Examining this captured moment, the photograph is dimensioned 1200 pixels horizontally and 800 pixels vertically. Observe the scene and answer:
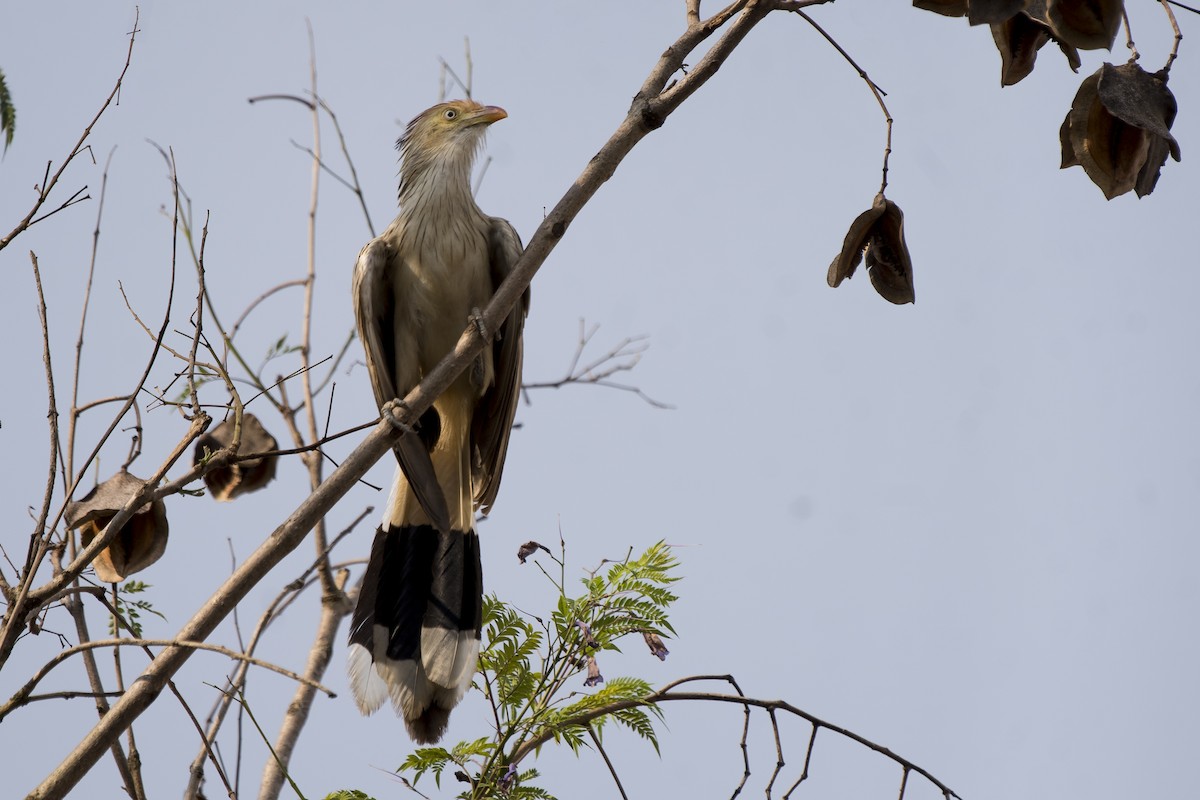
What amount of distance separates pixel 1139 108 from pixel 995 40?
27cm

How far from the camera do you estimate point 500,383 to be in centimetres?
353

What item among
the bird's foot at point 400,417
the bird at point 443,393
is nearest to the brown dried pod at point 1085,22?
the bird's foot at point 400,417

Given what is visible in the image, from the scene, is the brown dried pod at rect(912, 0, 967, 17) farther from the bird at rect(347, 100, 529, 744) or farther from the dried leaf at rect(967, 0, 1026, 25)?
the bird at rect(347, 100, 529, 744)

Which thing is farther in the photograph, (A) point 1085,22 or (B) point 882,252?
(B) point 882,252

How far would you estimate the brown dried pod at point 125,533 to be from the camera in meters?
2.36

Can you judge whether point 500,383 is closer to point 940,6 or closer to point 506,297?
point 506,297

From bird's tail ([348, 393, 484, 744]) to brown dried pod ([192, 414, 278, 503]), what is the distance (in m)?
0.36

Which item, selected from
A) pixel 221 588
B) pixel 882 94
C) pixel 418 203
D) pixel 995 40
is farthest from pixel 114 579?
pixel 995 40

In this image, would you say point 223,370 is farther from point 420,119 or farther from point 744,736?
point 420,119

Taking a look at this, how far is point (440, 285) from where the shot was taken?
11.2 ft

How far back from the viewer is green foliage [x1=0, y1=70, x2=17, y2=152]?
2.11m

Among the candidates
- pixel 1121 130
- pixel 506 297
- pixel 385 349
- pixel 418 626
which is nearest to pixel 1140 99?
pixel 1121 130

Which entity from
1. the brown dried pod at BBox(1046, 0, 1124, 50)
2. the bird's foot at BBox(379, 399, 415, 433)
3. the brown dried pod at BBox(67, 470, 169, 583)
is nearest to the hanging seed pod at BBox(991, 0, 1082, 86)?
the brown dried pod at BBox(1046, 0, 1124, 50)

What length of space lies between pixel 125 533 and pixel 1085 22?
1.97 m
